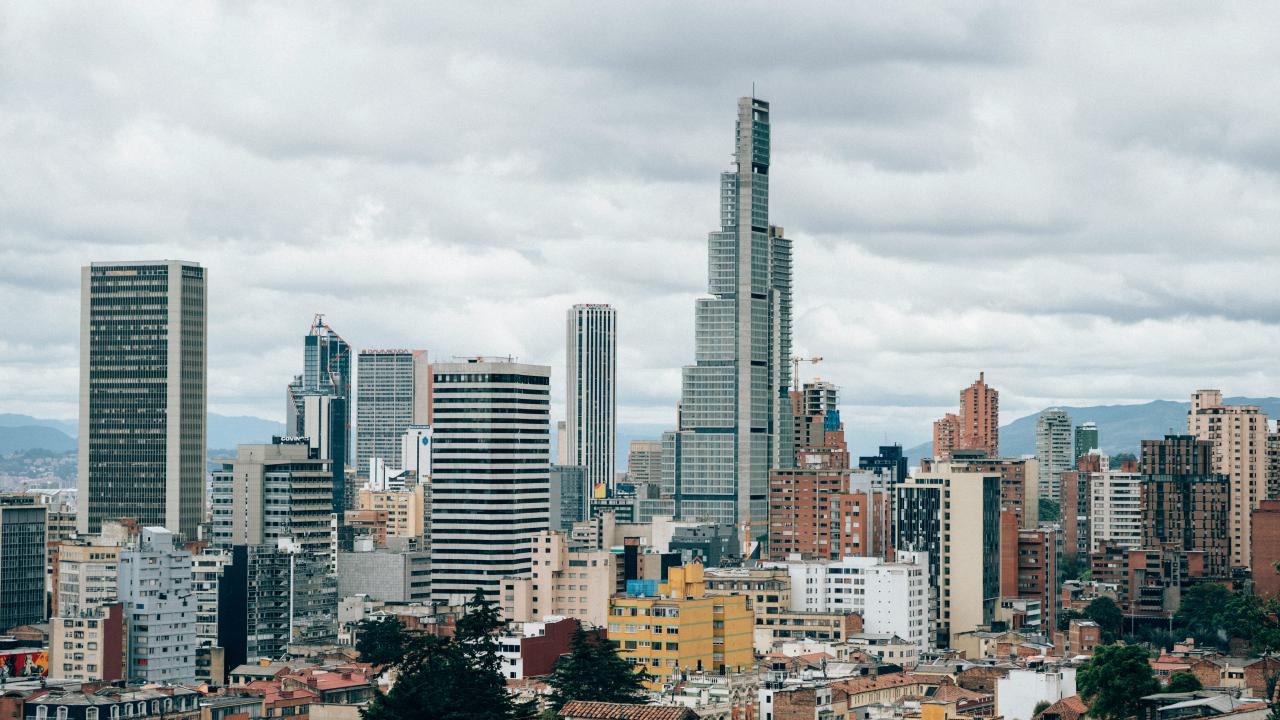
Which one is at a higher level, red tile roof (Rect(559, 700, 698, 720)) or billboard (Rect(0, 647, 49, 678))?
red tile roof (Rect(559, 700, 698, 720))

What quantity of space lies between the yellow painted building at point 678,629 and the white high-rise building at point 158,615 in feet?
129

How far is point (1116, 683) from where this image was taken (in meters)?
120

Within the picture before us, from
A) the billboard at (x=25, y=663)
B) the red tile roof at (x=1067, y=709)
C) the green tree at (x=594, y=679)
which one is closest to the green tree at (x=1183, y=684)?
the red tile roof at (x=1067, y=709)

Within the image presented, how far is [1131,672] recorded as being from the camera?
12106 centimetres

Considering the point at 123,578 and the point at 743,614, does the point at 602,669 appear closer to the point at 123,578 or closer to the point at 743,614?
the point at 743,614

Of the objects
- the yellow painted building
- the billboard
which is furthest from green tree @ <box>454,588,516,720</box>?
the billboard

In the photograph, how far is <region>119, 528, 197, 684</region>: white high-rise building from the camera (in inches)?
6855

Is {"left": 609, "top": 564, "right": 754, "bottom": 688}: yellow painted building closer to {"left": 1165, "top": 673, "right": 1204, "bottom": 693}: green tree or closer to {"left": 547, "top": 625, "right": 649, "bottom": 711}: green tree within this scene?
{"left": 547, "top": 625, "right": 649, "bottom": 711}: green tree

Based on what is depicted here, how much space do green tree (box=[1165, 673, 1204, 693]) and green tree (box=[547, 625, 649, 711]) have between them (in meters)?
33.0

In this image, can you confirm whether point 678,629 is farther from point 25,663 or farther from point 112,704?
point 25,663

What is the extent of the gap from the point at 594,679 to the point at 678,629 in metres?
37.4

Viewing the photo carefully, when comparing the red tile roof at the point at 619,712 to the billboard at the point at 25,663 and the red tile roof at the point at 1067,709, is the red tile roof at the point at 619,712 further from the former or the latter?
the billboard at the point at 25,663

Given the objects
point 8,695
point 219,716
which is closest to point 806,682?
point 219,716

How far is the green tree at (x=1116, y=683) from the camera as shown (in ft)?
389
